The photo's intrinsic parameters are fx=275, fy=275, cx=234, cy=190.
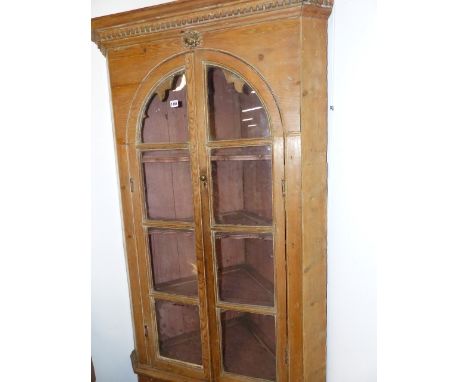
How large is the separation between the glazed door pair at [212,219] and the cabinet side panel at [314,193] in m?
0.09

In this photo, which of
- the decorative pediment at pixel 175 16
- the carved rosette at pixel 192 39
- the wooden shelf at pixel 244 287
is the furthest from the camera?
the wooden shelf at pixel 244 287

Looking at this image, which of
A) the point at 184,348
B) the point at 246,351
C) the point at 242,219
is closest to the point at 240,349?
the point at 246,351

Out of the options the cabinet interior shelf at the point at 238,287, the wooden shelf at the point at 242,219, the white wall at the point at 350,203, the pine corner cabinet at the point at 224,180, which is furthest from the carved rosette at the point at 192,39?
the cabinet interior shelf at the point at 238,287

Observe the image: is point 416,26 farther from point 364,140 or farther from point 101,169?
point 101,169

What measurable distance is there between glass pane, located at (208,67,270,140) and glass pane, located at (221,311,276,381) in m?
0.79

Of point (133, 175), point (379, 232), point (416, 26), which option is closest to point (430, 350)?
point (379, 232)

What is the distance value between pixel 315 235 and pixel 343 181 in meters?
0.24

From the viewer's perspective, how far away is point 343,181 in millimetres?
1084

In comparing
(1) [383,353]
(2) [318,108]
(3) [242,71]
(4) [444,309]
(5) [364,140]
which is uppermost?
(3) [242,71]

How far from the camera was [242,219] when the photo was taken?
1164 mm

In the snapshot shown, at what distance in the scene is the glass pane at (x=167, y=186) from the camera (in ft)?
4.16

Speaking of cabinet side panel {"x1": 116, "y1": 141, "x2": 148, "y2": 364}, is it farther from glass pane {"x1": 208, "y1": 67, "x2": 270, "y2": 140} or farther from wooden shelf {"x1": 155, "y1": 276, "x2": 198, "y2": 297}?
glass pane {"x1": 208, "y1": 67, "x2": 270, "y2": 140}

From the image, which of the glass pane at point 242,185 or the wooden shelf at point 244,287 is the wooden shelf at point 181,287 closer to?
the wooden shelf at point 244,287

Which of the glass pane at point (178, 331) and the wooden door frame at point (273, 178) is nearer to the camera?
the wooden door frame at point (273, 178)
